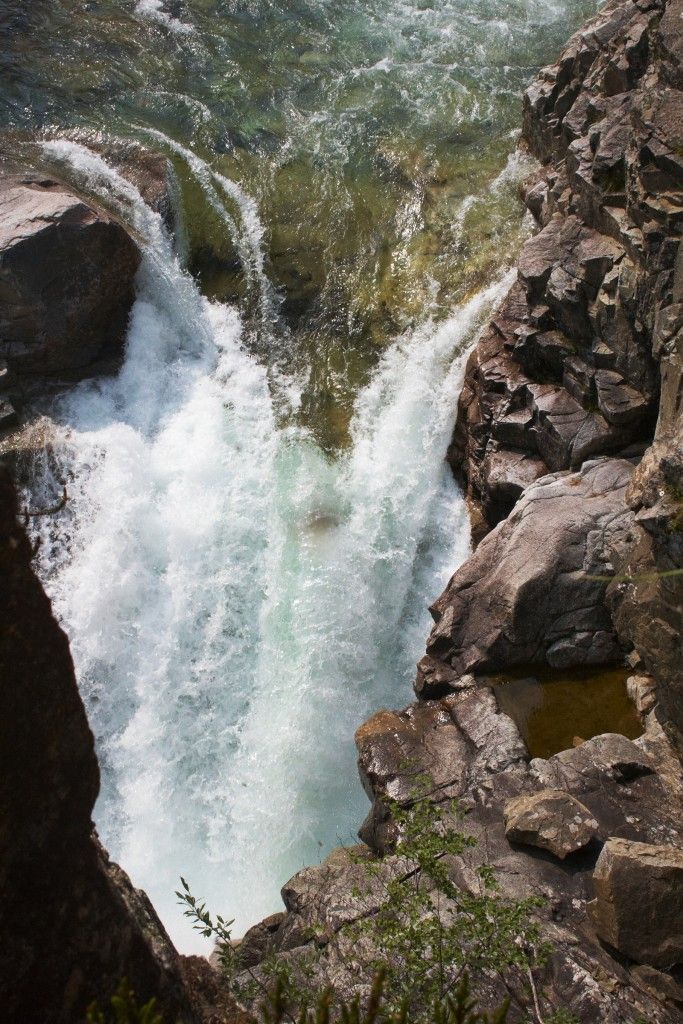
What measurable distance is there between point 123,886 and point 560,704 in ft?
17.7

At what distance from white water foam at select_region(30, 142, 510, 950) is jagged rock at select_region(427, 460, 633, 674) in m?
1.26

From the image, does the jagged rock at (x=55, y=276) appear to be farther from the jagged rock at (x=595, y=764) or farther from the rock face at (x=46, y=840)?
the rock face at (x=46, y=840)

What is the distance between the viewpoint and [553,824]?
7.01m

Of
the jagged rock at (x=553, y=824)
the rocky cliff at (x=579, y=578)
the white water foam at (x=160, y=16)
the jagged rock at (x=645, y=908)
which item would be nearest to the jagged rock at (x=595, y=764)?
the rocky cliff at (x=579, y=578)

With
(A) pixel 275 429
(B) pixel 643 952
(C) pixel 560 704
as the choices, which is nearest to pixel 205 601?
(A) pixel 275 429

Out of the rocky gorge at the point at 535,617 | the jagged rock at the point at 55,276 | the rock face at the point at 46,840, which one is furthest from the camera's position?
the jagged rock at the point at 55,276

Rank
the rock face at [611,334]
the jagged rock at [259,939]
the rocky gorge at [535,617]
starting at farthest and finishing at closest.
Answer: the rock face at [611,334] → the jagged rock at [259,939] → the rocky gorge at [535,617]

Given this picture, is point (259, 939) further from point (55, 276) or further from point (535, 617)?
point (55, 276)

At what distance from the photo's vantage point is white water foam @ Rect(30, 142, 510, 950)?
909cm

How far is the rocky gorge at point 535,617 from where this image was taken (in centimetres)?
368

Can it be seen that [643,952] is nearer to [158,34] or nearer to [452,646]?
[452,646]

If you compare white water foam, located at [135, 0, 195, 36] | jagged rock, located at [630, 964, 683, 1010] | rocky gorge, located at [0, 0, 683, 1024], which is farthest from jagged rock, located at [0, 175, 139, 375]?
jagged rock, located at [630, 964, 683, 1010]

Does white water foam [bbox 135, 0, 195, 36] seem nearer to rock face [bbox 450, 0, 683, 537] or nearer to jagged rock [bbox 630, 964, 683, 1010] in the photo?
rock face [bbox 450, 0, 683, 537]

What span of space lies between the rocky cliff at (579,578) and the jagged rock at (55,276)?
510 centimetres
